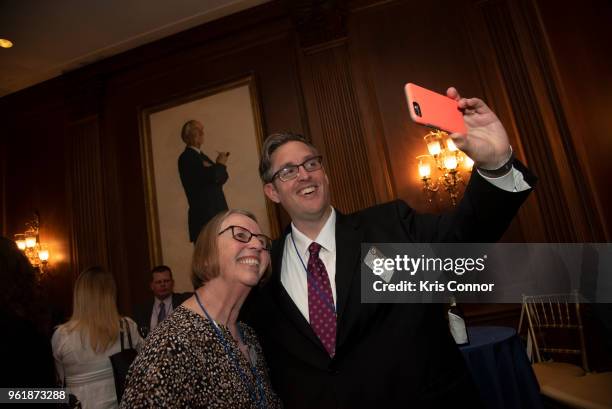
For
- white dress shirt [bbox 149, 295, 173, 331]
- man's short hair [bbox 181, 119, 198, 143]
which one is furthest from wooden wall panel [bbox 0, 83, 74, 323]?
man's short hair [bbox 181, 119, 198, 143]

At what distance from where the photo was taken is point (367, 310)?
1.33m

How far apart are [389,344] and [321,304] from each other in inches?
10.6

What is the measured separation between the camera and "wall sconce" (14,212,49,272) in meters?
5.67

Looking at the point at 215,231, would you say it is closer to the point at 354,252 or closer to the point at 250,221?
the point at 250,221

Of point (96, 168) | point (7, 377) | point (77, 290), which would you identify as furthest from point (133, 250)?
point (7, 377)

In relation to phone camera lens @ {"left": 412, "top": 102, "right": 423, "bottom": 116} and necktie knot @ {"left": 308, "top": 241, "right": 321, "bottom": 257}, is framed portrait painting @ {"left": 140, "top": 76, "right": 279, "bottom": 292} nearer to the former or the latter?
necktie knot @ {"left": 308, "top": 241, "right": 321, "bottom": 257}

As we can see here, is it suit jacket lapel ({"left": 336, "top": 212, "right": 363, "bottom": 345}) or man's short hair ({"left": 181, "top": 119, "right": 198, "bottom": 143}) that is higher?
man's short hair ({"left": 181, "top": 119, "right": 198, "bottom": 143})

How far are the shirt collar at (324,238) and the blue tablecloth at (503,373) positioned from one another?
172 cm

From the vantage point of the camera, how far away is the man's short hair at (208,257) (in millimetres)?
1621

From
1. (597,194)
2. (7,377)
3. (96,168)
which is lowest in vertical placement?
(7,377)

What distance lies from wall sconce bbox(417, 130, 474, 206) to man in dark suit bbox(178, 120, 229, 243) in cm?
245

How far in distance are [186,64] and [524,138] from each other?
14.4 ft

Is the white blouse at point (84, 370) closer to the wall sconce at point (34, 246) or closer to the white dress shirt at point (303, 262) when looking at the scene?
the white dress shirt at point (303, 262)

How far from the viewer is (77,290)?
289 centimetres
